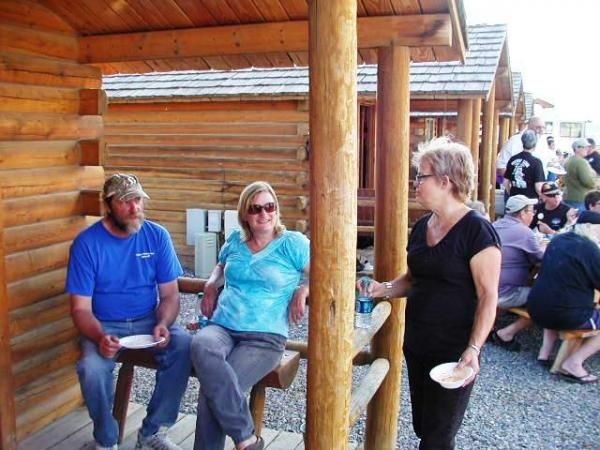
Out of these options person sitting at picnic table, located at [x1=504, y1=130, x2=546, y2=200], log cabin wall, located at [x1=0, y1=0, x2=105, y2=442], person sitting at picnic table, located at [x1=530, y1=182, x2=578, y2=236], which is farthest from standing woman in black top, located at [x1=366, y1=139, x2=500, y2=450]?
person sitting at picnic table, located at [x1=504, y1=130, x2=546, y2=200]

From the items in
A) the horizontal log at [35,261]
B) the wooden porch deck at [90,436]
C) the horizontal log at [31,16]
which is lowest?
the wooden porch deck at [90,436]

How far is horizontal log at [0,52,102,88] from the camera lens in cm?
375

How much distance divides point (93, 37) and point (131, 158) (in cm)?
743

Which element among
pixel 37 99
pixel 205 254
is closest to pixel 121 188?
pixel 37 99

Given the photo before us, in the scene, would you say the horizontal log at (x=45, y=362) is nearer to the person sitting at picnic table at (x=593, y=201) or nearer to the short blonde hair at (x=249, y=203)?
the short blonde hair at (x=249, y=203)

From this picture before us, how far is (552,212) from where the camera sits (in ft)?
→ 27.3

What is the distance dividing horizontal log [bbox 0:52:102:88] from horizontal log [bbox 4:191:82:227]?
2.36 feet

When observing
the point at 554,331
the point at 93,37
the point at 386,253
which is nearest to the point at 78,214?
the point at 93,37

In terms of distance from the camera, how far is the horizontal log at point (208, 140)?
34.2 ft

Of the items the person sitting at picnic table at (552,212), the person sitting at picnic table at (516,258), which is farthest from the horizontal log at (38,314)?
the person sitting at picnic table at (552,212)

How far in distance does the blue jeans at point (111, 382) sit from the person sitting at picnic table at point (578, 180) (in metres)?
7.83

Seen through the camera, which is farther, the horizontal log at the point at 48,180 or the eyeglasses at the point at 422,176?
the horizontal log at the point at 48,180

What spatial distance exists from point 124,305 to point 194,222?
7.18 meters

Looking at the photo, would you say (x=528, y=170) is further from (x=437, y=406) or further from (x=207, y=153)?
(x=437, y=406)
